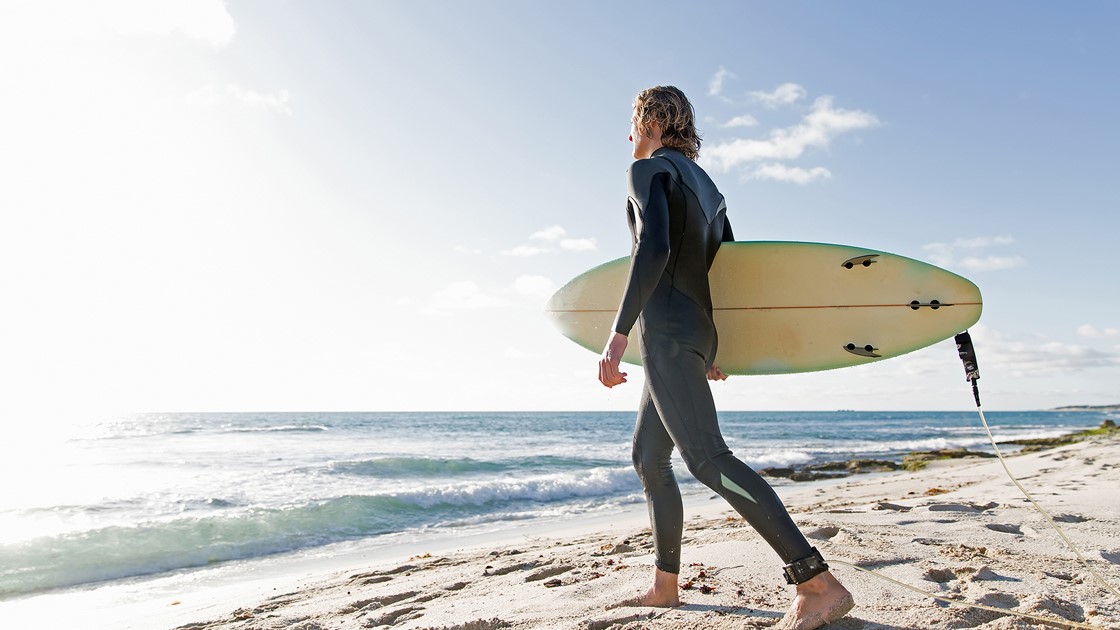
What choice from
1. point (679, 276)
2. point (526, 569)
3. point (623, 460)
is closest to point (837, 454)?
point (623, 460)

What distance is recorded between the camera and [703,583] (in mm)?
2484

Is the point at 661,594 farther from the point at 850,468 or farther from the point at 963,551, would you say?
the point at 850,468

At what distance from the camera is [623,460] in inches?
588

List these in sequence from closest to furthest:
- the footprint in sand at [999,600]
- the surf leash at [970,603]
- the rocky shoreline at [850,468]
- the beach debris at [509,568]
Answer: the surf leash at [970,603] < the footprint in sand at [999,600] < the beach debris at [509,568] < the rocky shoreline at [850,468]

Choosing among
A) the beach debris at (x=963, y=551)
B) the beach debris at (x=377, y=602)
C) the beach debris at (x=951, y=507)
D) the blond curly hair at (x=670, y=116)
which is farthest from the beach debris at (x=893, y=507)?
the blond curly hair at (x=670, y=116)

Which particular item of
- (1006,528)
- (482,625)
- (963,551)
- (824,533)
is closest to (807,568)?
(482,625)

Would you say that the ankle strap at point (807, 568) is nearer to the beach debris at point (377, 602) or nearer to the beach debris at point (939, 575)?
the beach debris at point (939, 575)

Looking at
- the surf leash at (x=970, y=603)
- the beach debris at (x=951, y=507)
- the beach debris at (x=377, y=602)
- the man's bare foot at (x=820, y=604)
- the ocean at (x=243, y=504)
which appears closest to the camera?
the man's bare foot at (x=820, y=604)

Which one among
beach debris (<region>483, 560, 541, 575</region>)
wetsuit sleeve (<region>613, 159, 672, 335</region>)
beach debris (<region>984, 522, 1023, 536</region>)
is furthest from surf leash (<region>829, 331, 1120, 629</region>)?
beach debris (<region>483, 560, 541, 575</region>)

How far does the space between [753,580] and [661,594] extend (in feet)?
1.48

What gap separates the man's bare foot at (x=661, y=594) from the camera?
2215mm

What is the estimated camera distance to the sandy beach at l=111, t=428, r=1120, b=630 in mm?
2062

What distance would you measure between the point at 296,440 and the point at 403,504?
46.3 ft

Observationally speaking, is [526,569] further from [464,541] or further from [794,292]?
[464,541]
